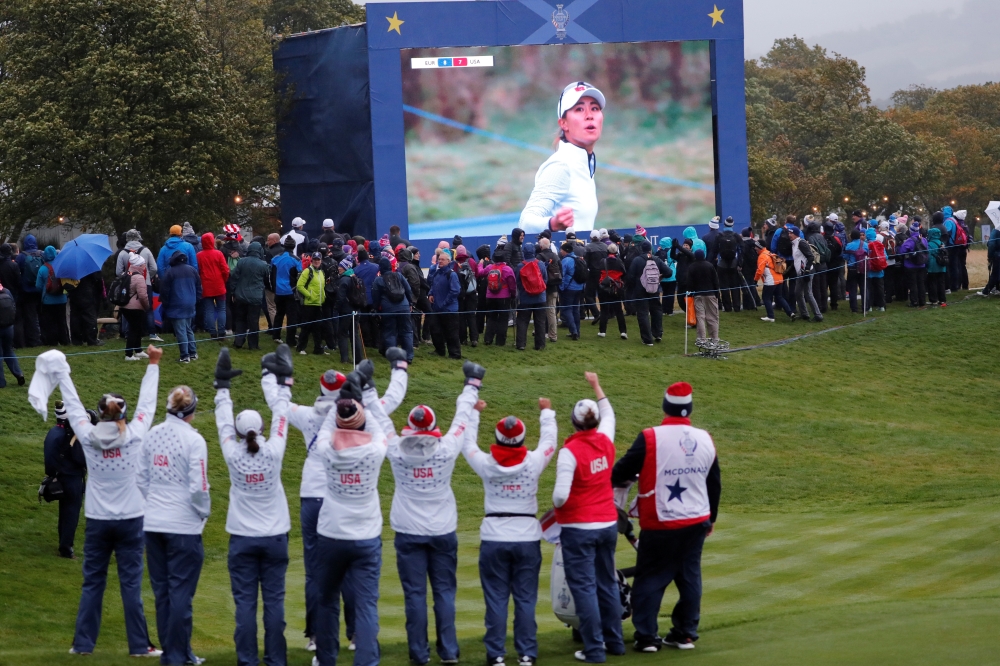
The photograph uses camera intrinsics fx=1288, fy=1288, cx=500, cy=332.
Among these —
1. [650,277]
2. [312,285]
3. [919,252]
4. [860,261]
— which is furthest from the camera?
[919,252]

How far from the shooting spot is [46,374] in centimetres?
977

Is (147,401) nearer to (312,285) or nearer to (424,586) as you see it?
(424,586)

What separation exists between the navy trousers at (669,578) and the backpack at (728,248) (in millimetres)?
16147

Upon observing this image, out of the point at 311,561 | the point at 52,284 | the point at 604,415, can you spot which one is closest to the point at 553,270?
the point at 52,284

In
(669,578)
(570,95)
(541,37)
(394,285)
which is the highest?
(541,37)

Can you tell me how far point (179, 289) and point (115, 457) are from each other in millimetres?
8869

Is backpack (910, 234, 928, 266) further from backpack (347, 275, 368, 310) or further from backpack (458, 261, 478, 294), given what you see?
backpack (347, 275, 368, 310)

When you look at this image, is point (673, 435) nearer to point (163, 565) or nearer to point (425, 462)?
point (425, 462)

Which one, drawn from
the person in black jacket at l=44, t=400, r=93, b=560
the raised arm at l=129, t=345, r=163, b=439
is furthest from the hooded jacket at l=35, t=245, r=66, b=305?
the raised arm at l=129, t=345, r=163, b=439

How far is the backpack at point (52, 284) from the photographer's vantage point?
18828mm

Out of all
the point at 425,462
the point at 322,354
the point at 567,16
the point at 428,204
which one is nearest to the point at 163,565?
the point at 425,462

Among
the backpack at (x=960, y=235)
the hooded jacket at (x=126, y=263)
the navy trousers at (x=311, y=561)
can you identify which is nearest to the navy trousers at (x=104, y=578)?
the navy trousers at (x=311, y=561)

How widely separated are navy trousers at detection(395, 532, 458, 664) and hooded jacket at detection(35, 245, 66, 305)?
11617 mm

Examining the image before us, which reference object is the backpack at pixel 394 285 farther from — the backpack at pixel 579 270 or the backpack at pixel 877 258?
the backpack at pixel 877 258
